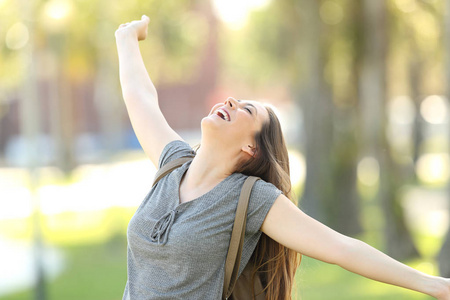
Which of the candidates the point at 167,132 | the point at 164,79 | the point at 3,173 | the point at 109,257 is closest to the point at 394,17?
the point at 109,257

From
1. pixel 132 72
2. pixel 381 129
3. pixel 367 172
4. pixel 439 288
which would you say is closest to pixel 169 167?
pixel 132 72

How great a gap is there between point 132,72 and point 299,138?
598 inches

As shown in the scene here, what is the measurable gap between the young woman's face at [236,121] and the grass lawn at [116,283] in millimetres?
5519

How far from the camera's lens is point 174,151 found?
3.09 metres

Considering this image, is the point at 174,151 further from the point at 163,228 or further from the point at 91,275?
the point at 91,275

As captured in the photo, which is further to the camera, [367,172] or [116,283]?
[367,172]

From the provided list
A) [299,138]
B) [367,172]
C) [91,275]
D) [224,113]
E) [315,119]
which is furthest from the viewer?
[367,172]

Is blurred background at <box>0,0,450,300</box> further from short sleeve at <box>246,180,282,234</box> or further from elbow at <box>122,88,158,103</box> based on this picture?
elbow at <box>122,88,158,103</box>

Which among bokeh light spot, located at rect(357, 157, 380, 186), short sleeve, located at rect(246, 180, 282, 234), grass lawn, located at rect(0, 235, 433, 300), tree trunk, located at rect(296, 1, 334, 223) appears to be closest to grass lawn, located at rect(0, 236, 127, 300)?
grass lawn, located at rect(0, 235, 433, 300)

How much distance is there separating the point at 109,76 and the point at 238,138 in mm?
31772

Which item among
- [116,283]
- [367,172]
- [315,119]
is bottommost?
[367,172]

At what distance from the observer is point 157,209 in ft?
9.21

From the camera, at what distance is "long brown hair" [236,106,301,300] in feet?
9.55

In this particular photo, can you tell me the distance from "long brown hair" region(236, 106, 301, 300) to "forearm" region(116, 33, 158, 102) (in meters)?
0.63
